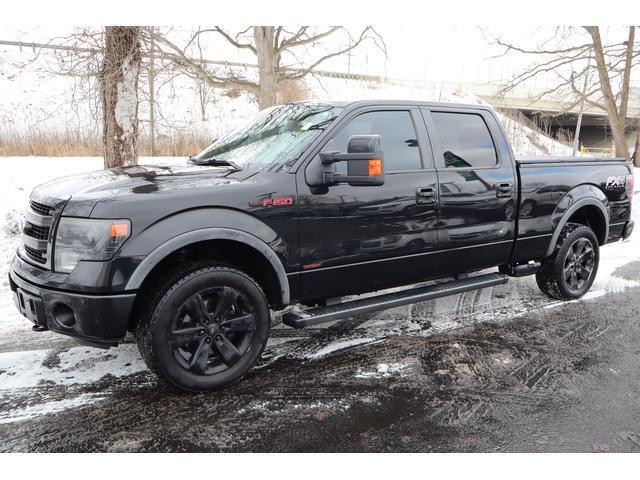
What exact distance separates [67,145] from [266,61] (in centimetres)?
538

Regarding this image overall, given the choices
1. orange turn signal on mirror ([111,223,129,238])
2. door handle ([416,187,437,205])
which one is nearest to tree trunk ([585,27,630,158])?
door handle ([416,187,437,205])

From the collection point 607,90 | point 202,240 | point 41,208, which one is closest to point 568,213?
point 202,240

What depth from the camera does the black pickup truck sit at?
2996mm

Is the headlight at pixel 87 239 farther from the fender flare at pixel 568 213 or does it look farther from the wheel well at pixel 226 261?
the fender flare at pixel 568 213

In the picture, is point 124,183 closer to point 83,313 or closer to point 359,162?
point 83,313

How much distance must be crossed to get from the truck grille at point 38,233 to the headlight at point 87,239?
0.12 meters

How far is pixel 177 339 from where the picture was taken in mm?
3152

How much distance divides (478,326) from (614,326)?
1283 mm

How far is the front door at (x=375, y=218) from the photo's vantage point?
3.64 m

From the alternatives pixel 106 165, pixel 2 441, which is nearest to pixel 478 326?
pixel 2 441

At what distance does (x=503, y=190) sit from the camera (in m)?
4.63

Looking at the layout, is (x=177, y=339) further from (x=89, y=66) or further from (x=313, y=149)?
(x=89, y=66)

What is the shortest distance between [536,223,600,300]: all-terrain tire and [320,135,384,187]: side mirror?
2.79m

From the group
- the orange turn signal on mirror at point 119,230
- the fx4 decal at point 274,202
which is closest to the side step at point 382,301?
the fx4 decal at point 274,202
